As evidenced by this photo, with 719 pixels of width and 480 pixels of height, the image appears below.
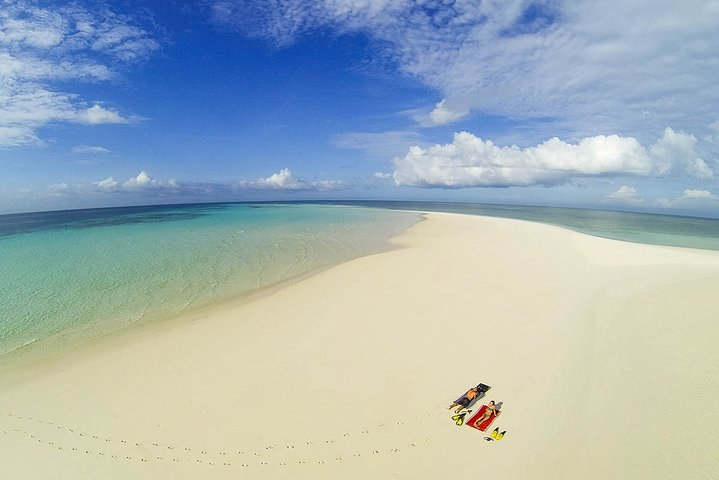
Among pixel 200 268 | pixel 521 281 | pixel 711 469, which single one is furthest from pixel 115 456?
pixel 521 281

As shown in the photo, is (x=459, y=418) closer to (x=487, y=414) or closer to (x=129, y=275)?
(x=487, y=414)

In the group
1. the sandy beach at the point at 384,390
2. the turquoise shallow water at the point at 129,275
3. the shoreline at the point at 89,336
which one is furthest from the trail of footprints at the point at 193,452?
the turquoise shallow water at the point at 129,275

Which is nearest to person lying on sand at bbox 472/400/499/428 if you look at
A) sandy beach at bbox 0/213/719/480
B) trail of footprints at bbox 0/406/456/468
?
sandy beach at bbox 0/213/719/480

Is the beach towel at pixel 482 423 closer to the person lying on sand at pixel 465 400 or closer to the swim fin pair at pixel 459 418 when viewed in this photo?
the swim fin pair at pixel 459 418

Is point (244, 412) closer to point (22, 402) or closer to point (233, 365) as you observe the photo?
point (233, 365)

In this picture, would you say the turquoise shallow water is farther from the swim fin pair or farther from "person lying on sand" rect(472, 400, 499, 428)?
"person lying on sand" rect(472, 400, 499, 428)
